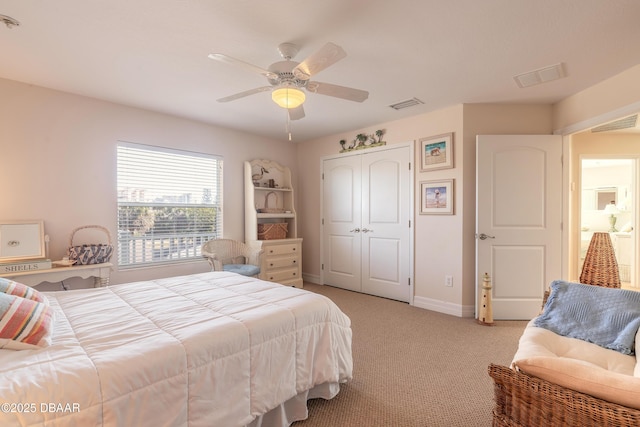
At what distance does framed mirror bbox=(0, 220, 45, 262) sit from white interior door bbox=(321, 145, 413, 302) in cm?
357

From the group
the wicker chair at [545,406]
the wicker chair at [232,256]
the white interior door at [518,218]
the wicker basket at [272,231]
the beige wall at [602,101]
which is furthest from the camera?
the wicker basket at [272,231]

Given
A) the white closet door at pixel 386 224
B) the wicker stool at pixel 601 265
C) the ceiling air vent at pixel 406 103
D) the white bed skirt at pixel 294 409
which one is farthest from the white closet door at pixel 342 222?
the white bed skirt at pixel 294 409

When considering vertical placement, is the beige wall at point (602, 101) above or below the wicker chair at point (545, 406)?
above

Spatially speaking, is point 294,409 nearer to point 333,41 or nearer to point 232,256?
point 333,41

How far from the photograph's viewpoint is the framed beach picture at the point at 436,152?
3668 millimetres

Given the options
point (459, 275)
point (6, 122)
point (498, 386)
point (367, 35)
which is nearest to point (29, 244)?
point (6, 122)

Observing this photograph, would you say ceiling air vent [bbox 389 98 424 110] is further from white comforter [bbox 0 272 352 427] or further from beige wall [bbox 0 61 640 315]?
white comforter [bbox 0 272 352 427]

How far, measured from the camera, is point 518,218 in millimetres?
3457

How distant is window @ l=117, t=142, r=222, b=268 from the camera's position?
11.8ft

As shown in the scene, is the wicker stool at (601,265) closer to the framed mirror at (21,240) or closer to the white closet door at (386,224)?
the white closet door at (386,224)

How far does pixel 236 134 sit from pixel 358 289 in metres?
3.02

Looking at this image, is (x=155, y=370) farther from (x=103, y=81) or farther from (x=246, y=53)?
(x=103, y=81)

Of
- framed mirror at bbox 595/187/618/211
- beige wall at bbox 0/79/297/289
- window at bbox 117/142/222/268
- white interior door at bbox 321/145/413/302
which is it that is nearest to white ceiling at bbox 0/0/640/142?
beige wall at bbox 0/79/297/289

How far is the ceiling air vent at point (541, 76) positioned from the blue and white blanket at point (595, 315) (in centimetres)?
186
